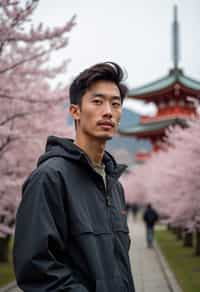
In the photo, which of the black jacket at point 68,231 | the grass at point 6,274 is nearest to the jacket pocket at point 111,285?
the black jacket at point 68,231

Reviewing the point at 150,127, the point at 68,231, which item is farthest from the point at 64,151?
the point at 150,127

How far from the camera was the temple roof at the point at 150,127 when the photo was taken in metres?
38.2

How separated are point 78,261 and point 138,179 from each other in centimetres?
4698

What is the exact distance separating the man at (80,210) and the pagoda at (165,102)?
116 feet

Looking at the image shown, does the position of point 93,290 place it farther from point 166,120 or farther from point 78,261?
point 166,120

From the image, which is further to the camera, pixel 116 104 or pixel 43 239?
pixel 116 104

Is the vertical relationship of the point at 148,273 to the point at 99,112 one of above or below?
below

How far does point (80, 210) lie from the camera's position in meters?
2.06

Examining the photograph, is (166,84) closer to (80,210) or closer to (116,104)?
(116,104)

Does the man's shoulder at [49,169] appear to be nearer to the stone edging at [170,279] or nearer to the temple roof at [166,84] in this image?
the stone edging at [170,279]

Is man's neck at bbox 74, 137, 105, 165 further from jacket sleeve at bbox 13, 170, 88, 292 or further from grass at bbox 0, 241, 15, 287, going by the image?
grass at bbox 0, 241, 15, 287

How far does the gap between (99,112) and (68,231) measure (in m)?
0.56

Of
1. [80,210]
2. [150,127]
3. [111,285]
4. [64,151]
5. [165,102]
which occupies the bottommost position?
[111,285]

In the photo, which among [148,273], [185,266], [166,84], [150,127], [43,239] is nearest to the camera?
[43,239]
